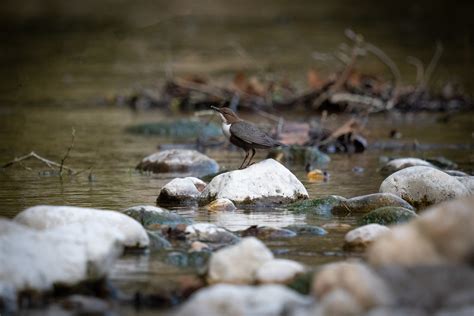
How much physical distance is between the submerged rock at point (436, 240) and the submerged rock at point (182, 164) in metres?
5.21

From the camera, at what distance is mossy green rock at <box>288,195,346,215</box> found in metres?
8.05

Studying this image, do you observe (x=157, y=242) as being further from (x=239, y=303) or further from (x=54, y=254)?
(x=239, y=303)

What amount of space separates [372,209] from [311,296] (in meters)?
2.80

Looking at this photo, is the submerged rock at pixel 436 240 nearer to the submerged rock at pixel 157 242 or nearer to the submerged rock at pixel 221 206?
the submerged rock at pixel 157 242

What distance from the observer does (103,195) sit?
29.4 ft

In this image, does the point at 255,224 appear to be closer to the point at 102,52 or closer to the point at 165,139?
the point at 165,139

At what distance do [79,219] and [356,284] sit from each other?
91.8 inches

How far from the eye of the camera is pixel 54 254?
5613mm

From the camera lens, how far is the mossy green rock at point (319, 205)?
317 inches

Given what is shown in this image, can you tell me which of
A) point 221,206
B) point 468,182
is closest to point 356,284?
point 221,206

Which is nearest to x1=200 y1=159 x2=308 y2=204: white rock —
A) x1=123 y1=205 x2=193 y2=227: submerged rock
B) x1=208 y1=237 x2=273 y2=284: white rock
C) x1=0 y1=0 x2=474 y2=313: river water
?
x1=0 y1=0 x2=474 y2=313: river water

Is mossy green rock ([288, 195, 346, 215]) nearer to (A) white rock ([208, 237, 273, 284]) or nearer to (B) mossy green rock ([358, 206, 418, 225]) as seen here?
(B) mossy green rock ([358, 206, 418, 225])

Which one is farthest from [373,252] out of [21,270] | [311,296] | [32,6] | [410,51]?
[32,6]

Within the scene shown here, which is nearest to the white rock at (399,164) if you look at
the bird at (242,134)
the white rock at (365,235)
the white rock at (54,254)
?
the bird at (242,134)
